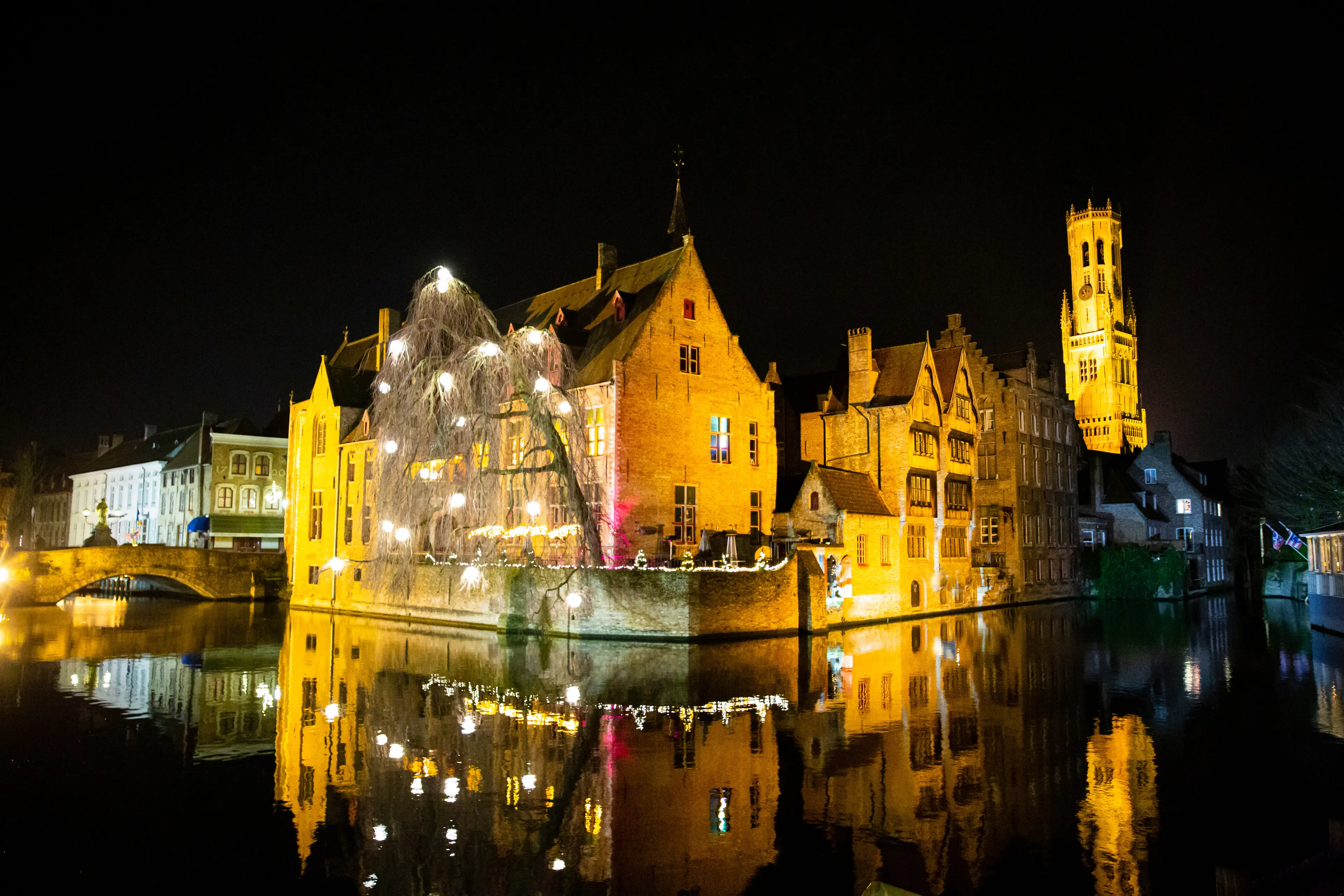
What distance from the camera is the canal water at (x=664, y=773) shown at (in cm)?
934

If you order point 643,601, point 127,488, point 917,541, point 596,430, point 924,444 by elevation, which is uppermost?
point 924,444

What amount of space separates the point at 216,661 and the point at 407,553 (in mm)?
6028

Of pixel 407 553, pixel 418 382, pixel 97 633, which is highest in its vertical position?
pixel 418 382

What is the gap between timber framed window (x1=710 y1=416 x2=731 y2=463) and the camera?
3859 cm

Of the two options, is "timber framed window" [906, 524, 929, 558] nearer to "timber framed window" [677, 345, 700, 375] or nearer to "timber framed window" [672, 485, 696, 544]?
"timber framed window" [672, 485, 696, 544]

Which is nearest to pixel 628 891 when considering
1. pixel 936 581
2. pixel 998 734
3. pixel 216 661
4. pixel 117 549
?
pixel 998 734

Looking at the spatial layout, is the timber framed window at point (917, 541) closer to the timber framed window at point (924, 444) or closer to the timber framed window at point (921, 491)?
the timber framed window at point (921, 491)

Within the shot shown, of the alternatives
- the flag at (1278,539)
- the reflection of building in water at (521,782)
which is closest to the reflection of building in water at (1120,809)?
the reflection of building in water at (521,782)

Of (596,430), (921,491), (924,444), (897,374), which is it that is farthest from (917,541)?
(596,430)

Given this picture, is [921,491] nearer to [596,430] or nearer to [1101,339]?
[596,430]

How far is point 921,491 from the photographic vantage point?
44.5 metres

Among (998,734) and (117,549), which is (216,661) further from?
(117,549)

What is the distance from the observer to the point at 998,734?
1558 centimetres

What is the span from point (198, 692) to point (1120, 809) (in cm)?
1800
